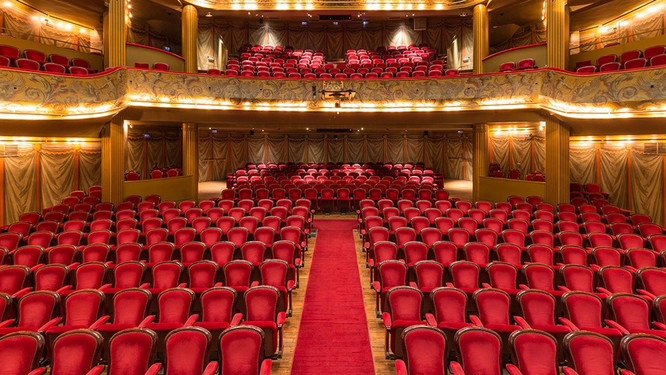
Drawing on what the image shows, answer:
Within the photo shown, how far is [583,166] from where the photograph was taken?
1249 cm

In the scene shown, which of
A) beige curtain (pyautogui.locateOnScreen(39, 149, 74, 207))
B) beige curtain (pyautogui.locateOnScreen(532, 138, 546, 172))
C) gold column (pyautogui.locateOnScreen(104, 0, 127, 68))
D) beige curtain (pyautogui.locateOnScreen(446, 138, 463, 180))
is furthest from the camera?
beige curtain (pyautogui.locateOnScreen(446, 138, 463, 180))

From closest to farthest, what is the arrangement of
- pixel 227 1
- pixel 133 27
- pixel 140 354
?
pixel 140 354, pixel 227 1, pixel 133 27

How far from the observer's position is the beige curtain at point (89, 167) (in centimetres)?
1262

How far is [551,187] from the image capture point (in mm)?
10445

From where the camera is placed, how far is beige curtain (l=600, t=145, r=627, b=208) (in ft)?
36.5

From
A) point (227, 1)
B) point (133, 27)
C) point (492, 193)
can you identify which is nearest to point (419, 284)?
point (492, 193)

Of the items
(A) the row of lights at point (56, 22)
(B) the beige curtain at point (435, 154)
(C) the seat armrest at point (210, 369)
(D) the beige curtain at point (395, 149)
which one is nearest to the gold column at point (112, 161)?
(A) the row of lights at point (56, 22)

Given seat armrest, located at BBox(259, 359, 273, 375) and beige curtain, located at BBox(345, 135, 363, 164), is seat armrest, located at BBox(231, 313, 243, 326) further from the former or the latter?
beige curtain, located at BBox(345, 135, 363, 164)

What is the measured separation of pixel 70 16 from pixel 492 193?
1397 cm

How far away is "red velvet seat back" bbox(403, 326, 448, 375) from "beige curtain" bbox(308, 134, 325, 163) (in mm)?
16938

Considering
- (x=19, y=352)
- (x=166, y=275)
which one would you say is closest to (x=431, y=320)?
(x=166, y=275)

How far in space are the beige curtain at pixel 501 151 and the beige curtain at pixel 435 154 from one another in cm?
401

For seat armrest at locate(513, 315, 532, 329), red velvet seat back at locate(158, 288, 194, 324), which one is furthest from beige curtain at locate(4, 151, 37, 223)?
seat armrest at locate(513, 315, 532, 329)

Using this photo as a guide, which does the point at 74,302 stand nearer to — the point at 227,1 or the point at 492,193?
the point at 492,193
